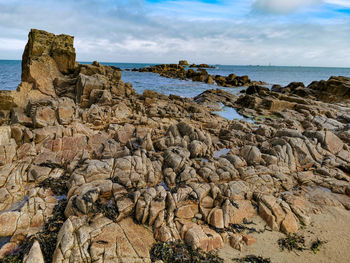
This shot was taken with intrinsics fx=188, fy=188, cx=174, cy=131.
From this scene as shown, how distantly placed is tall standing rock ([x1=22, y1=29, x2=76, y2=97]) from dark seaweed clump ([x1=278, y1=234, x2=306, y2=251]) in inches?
885

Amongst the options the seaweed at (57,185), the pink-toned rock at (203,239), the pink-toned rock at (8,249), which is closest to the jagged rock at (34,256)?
the pink-toned rock at (8,249)

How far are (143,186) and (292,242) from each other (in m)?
6.79

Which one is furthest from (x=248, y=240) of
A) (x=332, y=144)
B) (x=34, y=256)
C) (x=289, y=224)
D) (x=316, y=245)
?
(x=332, y=144)

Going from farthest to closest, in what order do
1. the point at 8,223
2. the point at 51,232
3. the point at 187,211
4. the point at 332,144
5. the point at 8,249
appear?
the point at 332,144 < the point at 187,211 < the point at 8,223 < the point at 51,232 < the point at 8,249

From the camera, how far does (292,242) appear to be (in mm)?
7516

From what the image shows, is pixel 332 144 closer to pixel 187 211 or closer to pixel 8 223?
pixel 187 211

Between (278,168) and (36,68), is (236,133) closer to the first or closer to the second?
(278,168)

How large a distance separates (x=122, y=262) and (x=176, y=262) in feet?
6.07

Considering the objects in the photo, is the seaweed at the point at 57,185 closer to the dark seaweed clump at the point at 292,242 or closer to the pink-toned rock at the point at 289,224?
the dark seaweed clump at the point at 292,242

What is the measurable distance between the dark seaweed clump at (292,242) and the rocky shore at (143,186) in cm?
31

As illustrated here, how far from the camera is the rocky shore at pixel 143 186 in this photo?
6832mm

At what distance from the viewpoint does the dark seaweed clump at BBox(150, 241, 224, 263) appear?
261 inches

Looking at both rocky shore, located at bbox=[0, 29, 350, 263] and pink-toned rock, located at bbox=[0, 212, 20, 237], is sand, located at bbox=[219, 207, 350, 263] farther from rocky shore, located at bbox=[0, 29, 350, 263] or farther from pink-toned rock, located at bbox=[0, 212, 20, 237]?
pink-toned rock, located at bbox=[0, 212, 20, 237]

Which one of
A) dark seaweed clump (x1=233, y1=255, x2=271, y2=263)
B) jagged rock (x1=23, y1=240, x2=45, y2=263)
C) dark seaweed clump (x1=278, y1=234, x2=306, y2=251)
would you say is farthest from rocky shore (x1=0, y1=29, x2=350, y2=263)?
dark seaweed clump (x1=233, y1=255, x2=271, y2=263)
